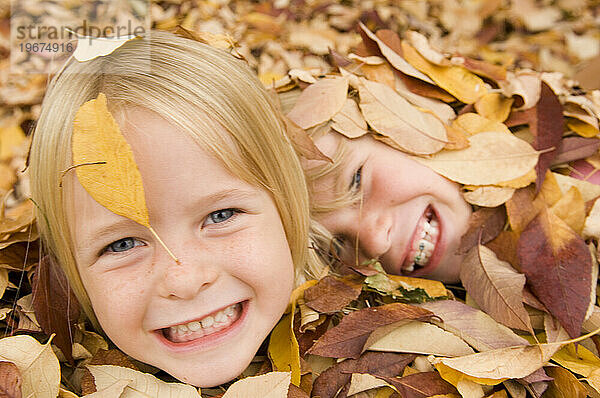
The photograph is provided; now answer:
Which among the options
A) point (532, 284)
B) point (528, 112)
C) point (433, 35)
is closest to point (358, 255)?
point (532, 284)

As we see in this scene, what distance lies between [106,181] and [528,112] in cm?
83

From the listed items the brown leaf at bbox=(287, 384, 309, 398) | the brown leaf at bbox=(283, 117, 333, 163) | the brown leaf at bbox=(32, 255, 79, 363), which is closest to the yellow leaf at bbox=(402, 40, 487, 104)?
the brown leaf at bbox=(283, 117, 333, 163)

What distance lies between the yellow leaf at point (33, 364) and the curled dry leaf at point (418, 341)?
0.44m

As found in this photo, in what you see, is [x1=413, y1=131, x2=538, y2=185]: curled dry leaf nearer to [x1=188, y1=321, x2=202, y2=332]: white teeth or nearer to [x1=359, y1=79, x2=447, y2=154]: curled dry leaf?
[x1=359, y1=79, x2=447, y2=154]: curled dry leaf

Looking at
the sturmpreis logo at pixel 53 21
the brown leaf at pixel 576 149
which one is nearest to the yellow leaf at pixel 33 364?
the brown leaf at pixel 576 149

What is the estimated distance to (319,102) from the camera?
117cm

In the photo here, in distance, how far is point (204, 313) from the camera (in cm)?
88

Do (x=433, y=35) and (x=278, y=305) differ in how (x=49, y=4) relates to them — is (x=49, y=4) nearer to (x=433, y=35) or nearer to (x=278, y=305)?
(x=433, y=35)

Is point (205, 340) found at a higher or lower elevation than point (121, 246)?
lower

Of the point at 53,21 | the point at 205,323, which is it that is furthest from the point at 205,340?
the point at 53,21

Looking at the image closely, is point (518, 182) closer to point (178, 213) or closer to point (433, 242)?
point (433, 242)

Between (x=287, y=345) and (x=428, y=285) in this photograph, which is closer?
(x=287, y=345)

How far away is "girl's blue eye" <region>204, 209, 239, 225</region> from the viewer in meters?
0.89

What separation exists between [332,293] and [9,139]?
49.4 inches
